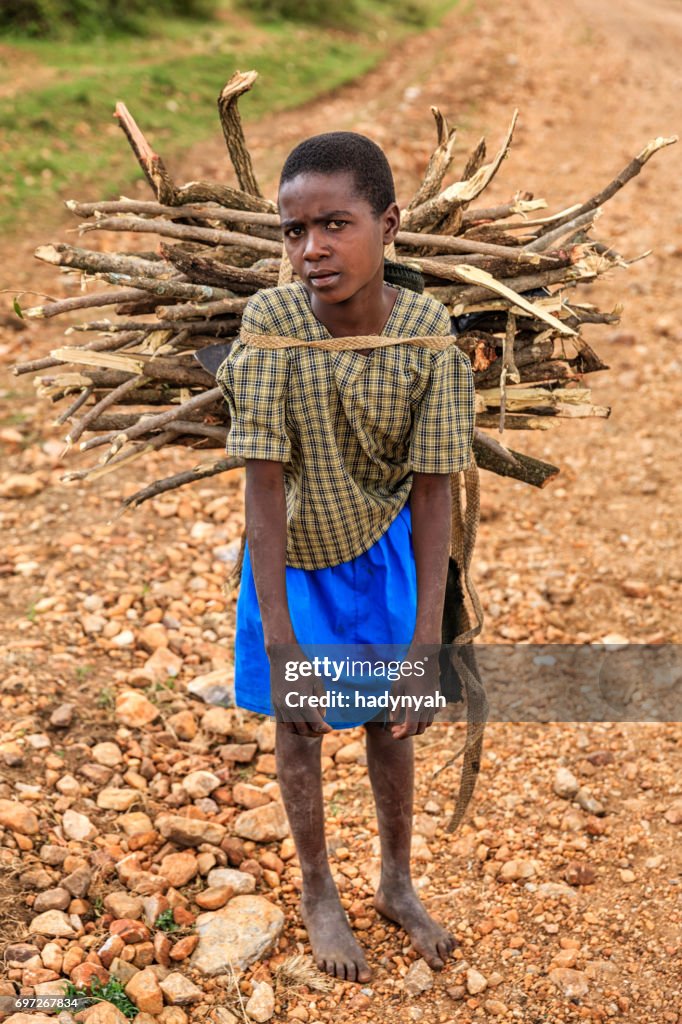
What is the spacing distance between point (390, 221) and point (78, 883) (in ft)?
5.53

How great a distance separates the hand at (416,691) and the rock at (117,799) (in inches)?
42.6

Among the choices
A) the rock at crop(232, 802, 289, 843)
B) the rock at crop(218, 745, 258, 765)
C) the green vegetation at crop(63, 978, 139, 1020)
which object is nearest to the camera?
the green vegetation at crop(63, 978, 139, 1020)

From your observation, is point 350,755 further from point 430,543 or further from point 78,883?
point 430,543

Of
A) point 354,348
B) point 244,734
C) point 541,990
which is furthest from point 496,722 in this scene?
point 354,348

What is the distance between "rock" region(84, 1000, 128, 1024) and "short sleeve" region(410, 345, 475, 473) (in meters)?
1.26

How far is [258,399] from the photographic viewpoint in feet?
6.30

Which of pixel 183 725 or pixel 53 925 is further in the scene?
pixel 183 725

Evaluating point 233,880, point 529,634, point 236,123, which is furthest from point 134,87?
point 233,880

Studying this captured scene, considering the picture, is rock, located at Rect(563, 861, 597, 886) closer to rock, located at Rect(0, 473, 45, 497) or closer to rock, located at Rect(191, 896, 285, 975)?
rock, located at Rect(191, 896, 285, 975)

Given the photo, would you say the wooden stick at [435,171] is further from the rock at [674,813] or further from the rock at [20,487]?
the rock at [20,487]

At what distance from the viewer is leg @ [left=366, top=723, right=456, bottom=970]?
2.37 metres

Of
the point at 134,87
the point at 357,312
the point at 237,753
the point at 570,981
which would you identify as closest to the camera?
the point at 357,312

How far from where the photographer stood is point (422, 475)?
6.75 ft

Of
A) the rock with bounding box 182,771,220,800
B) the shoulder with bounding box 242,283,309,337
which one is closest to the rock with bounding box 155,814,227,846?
the rock with bounding box 182,771,220,800
